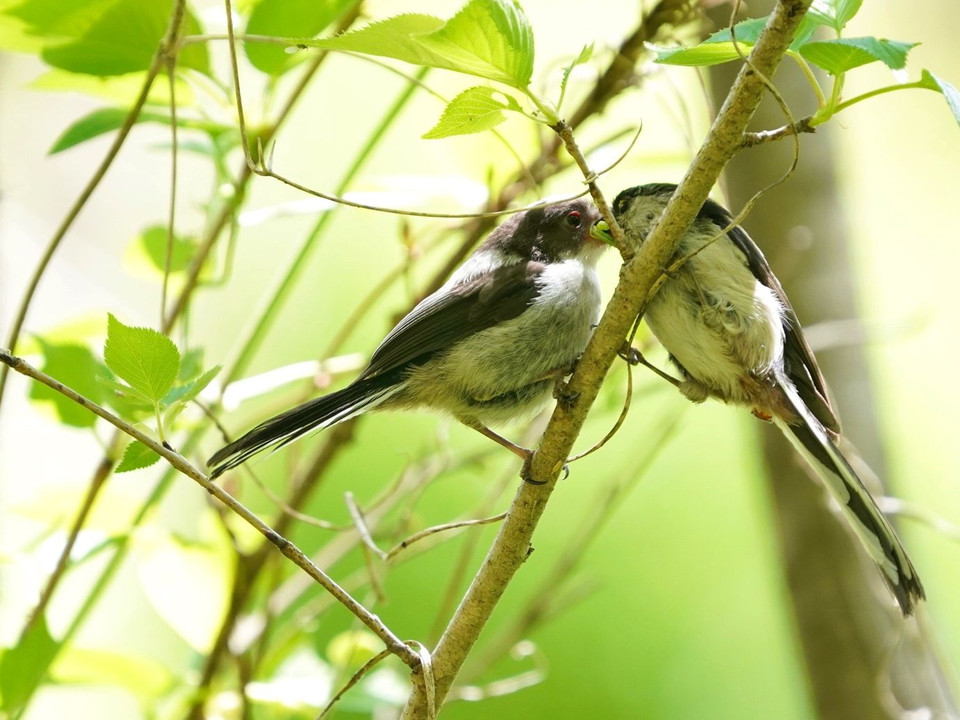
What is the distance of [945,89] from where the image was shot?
914 millimetres

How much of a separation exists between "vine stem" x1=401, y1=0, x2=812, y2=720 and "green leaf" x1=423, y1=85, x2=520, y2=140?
123 mm

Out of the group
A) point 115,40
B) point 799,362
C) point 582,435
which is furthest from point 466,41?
point 582,435

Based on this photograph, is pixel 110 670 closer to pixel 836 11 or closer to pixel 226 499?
pixel 226 499

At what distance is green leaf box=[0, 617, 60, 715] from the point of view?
1.41 meters

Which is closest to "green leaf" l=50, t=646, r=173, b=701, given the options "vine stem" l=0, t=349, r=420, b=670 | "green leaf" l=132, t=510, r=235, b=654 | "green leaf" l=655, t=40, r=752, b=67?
"green leaf" l=132, t=510, r=235, b=654

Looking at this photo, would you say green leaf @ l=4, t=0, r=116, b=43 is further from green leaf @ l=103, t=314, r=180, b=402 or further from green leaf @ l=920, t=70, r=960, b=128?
green leaf @ l=920, t=70, r=960, b=128

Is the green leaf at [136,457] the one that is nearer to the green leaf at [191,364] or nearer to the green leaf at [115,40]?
the green leaf at [191,364]

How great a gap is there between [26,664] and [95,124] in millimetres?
888

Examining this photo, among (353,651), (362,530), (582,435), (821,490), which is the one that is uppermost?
(362,530)

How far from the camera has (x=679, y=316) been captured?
1521 mm

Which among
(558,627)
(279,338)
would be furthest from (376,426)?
(558,627)

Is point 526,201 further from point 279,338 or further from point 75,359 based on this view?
point 279,338

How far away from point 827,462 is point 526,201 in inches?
35.1

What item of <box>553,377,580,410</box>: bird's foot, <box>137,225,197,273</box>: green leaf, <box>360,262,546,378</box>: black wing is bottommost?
<box>360,262,546,378</box>: black wing
